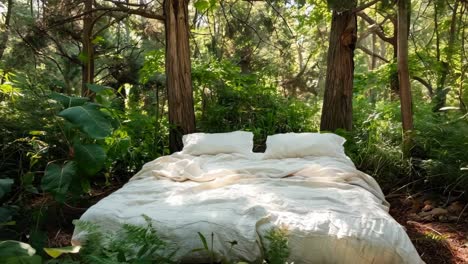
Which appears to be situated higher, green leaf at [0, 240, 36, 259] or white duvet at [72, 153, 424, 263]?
green leaf at [0, 240, 36, 259]

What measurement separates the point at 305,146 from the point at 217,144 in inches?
35.2

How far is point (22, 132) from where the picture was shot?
3.57m

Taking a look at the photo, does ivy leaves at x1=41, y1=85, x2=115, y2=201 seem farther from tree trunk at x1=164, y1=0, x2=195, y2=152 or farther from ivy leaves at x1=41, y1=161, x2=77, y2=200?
tree trunk at x1=164, y1=0, x2=195, y2=152

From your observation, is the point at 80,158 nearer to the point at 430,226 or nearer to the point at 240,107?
the point at 430,226

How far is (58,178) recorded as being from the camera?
2.41 meters

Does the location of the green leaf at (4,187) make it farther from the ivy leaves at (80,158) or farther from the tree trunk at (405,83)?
the tree trunk at (405,83)

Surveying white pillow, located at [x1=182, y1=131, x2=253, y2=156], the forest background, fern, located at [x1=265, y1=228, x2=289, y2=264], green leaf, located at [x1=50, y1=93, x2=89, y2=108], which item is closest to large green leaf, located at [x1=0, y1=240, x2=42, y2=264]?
the forest background

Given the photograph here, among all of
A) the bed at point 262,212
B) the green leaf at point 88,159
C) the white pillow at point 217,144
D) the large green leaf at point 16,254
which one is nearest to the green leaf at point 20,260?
the large green leaf at point 16,254

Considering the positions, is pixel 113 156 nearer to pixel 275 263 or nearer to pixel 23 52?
pixel 275 263

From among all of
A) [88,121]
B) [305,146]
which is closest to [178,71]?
[305,146]

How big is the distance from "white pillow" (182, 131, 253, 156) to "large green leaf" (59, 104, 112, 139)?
1.32m

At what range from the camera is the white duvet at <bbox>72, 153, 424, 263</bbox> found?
5.54 ft

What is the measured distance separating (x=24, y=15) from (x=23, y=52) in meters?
1.68

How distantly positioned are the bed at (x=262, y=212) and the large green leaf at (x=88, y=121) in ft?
1.41
